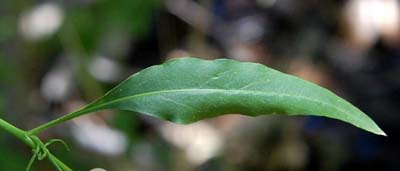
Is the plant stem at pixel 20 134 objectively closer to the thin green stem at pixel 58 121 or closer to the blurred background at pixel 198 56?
the thin green stem at pixel 58 121

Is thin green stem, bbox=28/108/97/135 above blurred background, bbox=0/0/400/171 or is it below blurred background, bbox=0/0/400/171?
above

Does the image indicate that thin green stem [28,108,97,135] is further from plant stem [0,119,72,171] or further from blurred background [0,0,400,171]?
blurred background [0,0,400,171]

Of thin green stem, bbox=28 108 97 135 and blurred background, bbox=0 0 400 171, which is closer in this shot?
thin green stem, bbox=28 108 97 135

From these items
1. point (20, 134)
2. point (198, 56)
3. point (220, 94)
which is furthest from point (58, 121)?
point (198, 56)

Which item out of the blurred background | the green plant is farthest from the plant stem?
the blurred background

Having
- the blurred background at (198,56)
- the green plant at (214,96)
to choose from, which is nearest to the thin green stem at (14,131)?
the green plant at (214,96)

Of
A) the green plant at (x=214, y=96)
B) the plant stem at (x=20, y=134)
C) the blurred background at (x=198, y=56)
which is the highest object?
the green plant at (x=214, y=96)

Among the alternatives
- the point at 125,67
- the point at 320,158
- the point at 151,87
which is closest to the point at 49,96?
the point at 125,67
